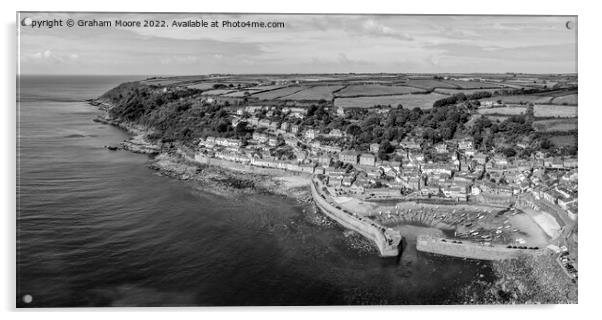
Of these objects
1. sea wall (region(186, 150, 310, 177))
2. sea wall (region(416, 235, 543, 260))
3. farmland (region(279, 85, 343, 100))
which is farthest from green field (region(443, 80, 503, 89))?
sea wall (region(416, 235, 543, 260))

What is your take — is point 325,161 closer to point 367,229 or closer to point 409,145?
point 409,145

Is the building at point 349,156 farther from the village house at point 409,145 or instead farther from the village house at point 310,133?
the village house at point 310,133

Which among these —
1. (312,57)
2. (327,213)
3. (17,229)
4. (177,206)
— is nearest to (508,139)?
(327,213)

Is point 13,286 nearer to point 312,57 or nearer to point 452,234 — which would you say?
point 312,57

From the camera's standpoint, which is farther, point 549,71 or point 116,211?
point 116,211

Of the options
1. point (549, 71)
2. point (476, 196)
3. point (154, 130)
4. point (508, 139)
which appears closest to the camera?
point (549, 71)

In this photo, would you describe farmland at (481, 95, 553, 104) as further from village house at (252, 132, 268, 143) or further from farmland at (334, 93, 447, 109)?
village house at (252, 132, 268, 143)
